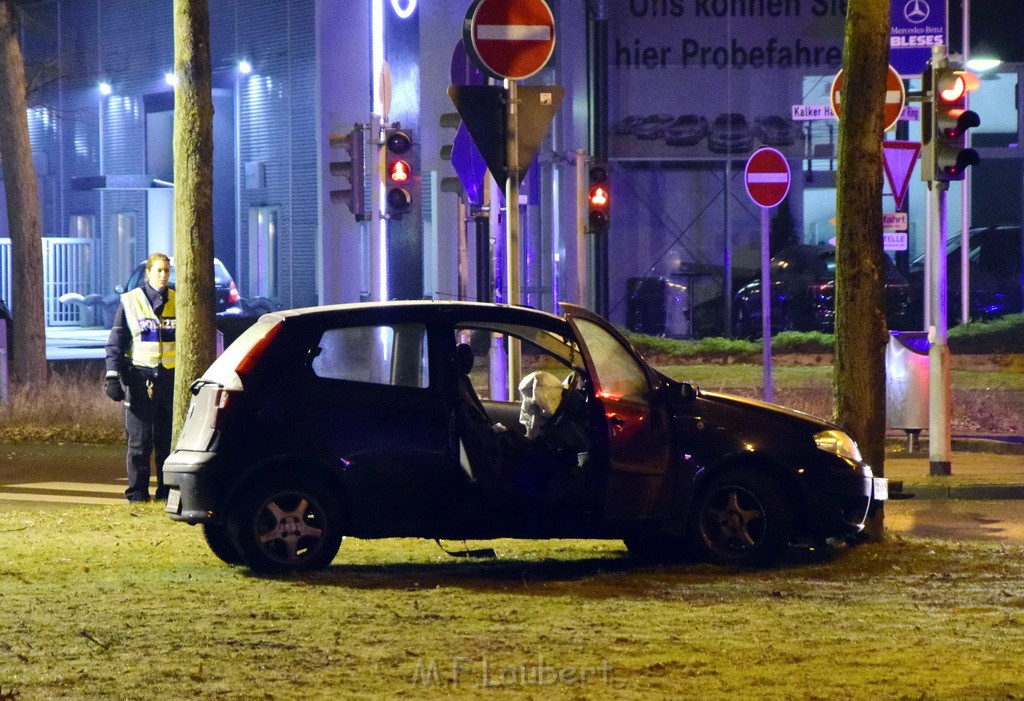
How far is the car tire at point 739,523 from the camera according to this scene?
373 inches

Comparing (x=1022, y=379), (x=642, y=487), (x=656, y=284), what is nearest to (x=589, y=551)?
(x=642, y=487)

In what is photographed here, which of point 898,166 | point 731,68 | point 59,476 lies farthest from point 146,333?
point 731,68

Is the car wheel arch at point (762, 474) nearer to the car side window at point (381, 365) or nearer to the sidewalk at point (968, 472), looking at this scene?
the car side window at point (381, 365)

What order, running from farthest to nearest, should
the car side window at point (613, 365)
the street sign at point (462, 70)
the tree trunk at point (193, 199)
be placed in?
the street sign at point (462, 70) < the tree trunk at point (193, 199) < the car side window at point (613, 365)

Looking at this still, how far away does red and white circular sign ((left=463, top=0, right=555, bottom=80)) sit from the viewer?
10.7m

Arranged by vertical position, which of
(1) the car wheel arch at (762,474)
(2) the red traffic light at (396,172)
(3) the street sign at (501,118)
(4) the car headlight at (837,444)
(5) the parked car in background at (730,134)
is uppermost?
(5) the parked car in background at (730,134)

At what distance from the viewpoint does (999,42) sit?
112 ft

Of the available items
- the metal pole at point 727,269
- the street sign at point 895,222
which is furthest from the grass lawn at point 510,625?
the metal pole at point 727,269

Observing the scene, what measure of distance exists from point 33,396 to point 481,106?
997 cm

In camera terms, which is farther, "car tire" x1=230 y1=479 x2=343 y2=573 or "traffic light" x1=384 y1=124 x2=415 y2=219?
"traffic light" x1=384 y1=124 x2=415 y2=219

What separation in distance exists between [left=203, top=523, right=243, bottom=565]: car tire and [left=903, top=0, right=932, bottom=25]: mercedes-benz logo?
61.1 feet

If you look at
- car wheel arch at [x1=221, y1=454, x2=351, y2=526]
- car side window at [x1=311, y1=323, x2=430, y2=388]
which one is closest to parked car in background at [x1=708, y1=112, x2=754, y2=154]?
Answer: car side window at [x1=311, y1=323, x2=430, y2=388]

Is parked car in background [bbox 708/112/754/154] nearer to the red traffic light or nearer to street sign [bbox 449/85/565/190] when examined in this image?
the red traffic light

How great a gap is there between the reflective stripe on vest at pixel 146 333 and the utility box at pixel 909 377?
276 inches
